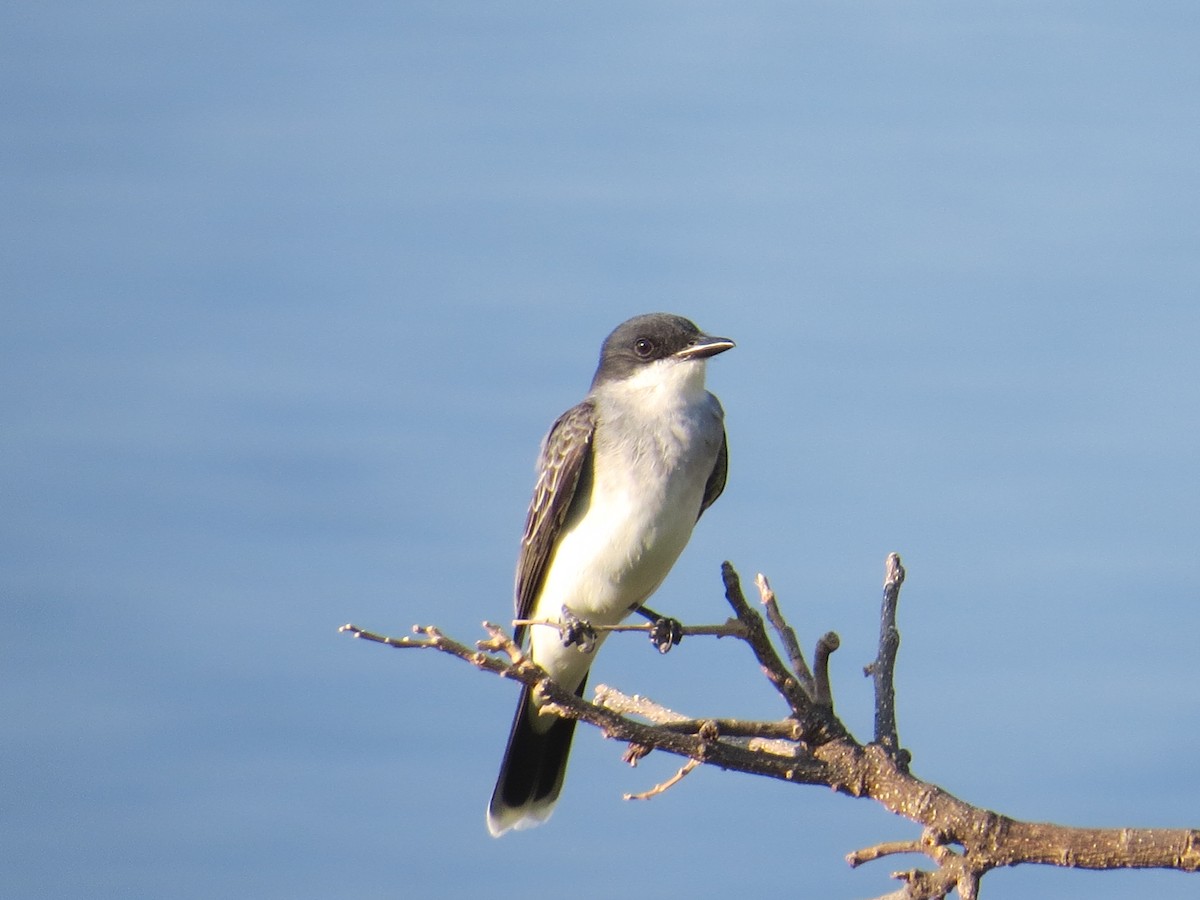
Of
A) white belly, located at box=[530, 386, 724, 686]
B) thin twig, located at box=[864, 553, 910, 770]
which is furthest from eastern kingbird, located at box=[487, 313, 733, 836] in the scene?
thin twig, located at box=[864, 553, 910, 770]

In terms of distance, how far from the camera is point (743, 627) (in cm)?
375

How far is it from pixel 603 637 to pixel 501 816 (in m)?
0.73

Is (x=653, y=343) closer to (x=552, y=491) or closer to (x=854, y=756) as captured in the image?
(x=552, y=491)

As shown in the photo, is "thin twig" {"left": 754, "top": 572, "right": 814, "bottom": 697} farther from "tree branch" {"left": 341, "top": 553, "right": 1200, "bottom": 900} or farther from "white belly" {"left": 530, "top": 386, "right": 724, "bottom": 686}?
"white belly" {"left": 530, "top": 386, "right": 724, "bottom": 686}

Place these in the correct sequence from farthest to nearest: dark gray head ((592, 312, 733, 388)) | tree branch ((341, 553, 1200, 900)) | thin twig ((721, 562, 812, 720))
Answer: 1. dark gray head ((592, 312, 733, 388))
2. thin twig ((721, 562, 812, 720))
3. tree branch ((341, 553, 1200, 900))

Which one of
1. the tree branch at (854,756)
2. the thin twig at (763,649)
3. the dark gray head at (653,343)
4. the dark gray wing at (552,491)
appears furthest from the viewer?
the dark gray head at (653,343)

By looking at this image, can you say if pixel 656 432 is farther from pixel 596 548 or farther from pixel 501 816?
pixel 501 816

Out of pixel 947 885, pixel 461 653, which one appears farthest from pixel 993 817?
pixel 461 653

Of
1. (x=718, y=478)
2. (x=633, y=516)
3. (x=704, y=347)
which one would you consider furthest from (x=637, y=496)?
(x=704, y=347)

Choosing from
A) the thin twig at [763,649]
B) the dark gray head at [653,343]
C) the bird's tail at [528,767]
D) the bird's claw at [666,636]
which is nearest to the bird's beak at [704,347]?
the dark gray head at [653,343]

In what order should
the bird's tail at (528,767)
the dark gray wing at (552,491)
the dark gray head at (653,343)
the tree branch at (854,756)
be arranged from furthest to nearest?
the bird's tail at (528,767) < the dark gray head at (653,343) < the dark gray wing at (552,491) < the tree branch at (854,756)

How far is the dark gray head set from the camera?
17.7 feet

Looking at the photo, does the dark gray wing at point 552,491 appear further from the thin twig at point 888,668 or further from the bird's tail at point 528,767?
the thin twig at point 888,668

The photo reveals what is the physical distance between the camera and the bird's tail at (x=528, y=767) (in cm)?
562
